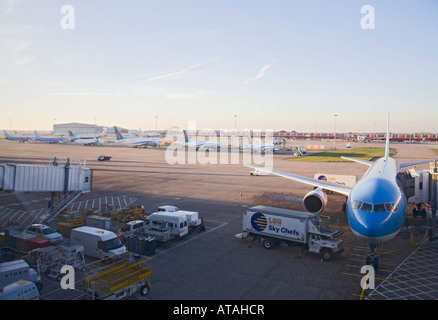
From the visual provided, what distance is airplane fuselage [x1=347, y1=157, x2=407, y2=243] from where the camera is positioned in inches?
698

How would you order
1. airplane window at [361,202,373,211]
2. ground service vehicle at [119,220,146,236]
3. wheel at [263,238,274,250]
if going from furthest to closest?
ground service vehicle at [119,220,146,236], wheel at [263,238,274,250], airplane window at [361,202,373,211]

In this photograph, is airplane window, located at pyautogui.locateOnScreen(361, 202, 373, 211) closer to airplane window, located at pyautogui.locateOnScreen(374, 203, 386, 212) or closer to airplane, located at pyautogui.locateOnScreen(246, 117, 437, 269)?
airplane, located at pyautogui.locateOnScreen(246, 117, 437, 269)

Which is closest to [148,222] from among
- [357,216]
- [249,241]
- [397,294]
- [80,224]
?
[80,224]

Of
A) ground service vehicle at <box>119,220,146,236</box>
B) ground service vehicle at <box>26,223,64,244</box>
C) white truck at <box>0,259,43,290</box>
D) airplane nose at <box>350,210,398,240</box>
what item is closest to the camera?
white truck at <box>0,259,43,290</box>

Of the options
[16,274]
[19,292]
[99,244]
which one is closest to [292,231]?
[99,244]

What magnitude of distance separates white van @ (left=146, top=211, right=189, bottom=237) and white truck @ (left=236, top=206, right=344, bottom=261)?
5.05 m

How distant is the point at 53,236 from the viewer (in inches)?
917

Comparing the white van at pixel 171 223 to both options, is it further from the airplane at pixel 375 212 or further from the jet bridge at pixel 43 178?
the airplane at pixel 375 212

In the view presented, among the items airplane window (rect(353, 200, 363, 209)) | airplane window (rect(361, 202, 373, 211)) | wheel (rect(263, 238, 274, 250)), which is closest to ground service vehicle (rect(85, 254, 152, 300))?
wheel (rect(263, 238, 274, 250))

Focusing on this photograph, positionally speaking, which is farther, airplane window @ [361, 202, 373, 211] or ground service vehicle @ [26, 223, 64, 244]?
ground service vehicle @ [26, 223, 64, 244]

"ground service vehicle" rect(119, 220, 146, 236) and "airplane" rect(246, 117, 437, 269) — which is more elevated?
"airplane" rect(246, 117, 437, 269)

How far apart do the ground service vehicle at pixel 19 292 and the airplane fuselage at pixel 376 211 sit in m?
17.3
